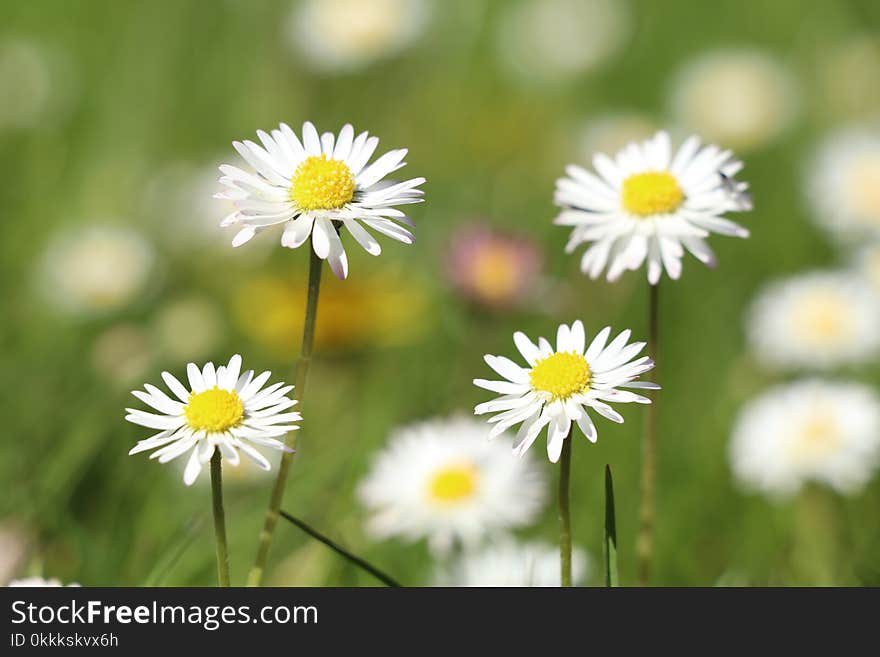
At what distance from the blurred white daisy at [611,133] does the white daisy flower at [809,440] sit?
133cm

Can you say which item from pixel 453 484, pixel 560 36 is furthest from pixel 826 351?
pixel 560 36

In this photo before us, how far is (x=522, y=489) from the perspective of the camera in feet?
4.94

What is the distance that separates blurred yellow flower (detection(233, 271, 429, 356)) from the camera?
7.59 ft

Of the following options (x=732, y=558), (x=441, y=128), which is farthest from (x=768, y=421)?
(x=441, y=128)

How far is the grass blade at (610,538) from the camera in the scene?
3.00ft

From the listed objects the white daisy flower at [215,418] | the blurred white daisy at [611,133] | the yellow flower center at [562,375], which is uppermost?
the blurred white daisy at [611,133]

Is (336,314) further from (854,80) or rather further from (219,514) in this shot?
(854,80)

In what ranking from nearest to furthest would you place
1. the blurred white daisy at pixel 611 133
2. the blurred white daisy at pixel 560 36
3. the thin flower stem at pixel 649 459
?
the thin flower stem at pixel 649 459 → the blurred white daisy at pixel 611 133 → the blurred white daisy at pixel 560 36

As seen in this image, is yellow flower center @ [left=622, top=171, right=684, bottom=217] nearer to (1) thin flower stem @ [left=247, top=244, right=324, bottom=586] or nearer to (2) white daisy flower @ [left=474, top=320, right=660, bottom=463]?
(2) white daisy flower @ [left=474, top=320, right=660, bottom=463]

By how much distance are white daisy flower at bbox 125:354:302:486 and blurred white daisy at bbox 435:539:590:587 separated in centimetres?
55

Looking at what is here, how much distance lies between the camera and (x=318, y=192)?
96 cm

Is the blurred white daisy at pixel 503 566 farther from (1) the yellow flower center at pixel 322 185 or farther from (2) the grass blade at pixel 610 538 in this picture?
(1) the yellow flower center at pixel 322 185

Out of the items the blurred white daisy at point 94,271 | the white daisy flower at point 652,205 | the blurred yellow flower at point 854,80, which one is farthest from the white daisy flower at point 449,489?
the blurred yellow flower at point 854,80

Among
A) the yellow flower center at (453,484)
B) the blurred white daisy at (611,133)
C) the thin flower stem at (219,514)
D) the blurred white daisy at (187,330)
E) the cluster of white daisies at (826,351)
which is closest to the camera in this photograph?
the thin flower stem at (219,514)
